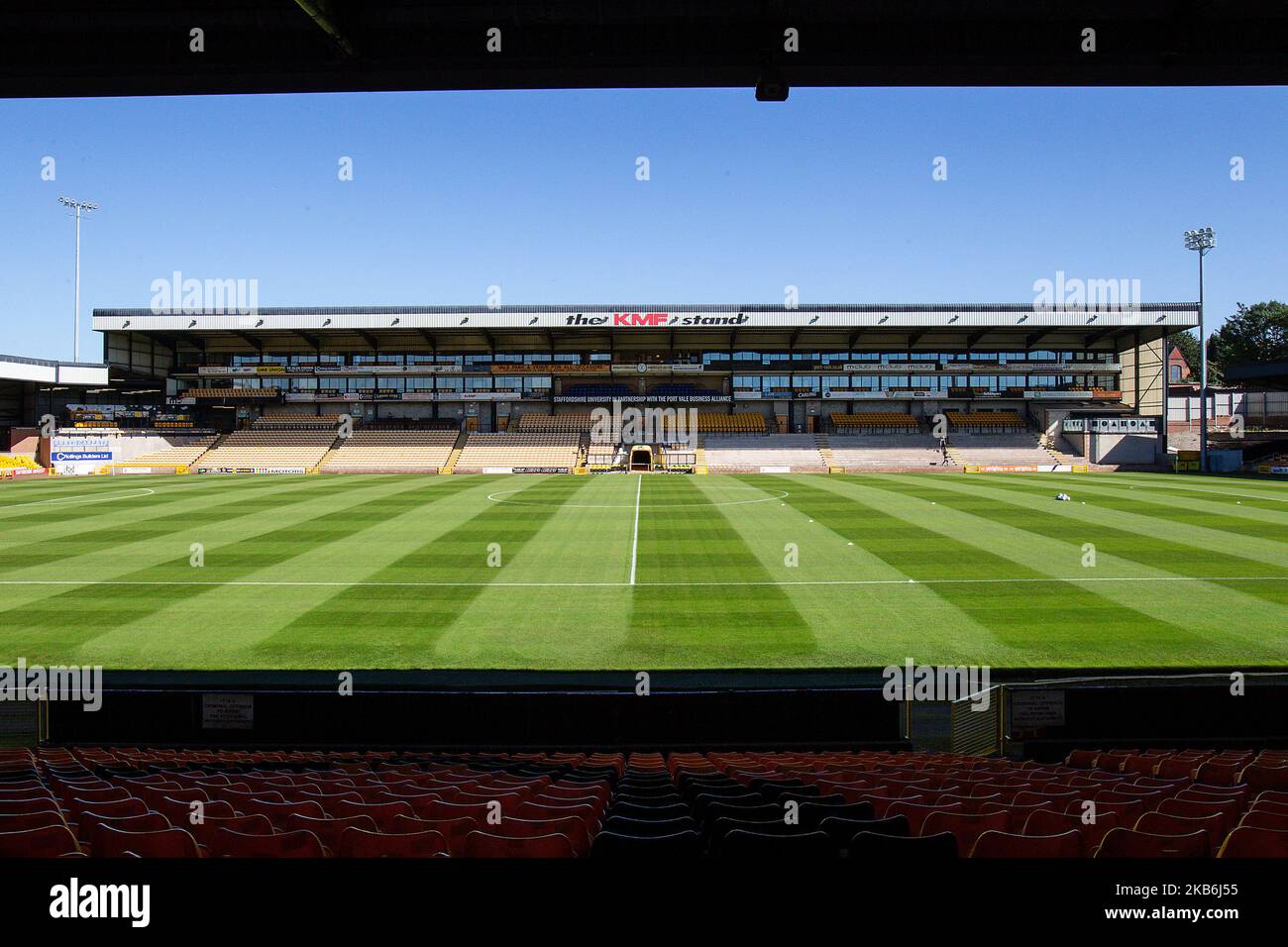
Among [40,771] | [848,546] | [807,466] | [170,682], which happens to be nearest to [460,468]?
[807,466]

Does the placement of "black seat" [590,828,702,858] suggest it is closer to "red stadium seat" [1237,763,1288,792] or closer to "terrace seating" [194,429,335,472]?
"red stadium seat" [1237,763,1288,792]

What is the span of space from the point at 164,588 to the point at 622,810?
63.6 feet

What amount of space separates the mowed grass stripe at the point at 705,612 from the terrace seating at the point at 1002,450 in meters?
51.7

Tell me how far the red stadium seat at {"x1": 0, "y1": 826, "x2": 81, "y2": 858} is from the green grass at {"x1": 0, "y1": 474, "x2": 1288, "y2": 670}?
10562mm

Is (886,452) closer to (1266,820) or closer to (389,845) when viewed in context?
(1266,820)

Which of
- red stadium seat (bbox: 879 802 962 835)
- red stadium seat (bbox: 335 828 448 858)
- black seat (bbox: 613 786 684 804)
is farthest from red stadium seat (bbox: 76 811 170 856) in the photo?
red stadium seat (bbox: 879 802 962 835)

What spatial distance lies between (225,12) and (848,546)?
22523 millimetres

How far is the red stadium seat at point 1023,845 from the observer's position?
12.7ft

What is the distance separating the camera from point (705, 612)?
17.8m

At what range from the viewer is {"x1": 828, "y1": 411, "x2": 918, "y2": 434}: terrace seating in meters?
80.2

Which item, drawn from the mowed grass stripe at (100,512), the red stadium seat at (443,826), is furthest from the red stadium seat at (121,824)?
the mowed grass stripe at (100,512)

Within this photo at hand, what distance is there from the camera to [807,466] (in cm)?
7050
